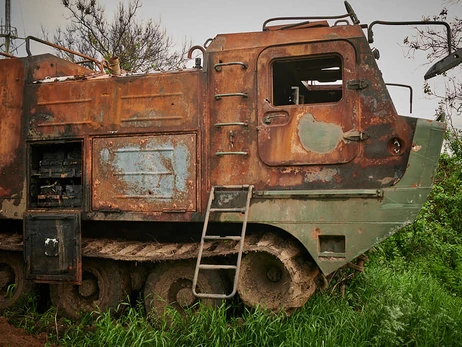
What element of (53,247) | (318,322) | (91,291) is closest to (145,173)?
(53,247)

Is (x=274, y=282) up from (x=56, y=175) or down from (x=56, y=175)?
down

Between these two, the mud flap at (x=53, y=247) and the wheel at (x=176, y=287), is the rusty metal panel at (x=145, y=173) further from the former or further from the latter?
the wheel at (x=176, y=287)

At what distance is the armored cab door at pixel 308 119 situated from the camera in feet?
18.2

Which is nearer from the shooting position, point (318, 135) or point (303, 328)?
point (303, 328)

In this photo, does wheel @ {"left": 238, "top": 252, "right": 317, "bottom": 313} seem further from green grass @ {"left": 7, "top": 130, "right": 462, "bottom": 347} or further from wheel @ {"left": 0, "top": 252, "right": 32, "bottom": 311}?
wheel @ {"left": 0, "top": 252, "right": 32, "bottom": 311}

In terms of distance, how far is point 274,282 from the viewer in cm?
575

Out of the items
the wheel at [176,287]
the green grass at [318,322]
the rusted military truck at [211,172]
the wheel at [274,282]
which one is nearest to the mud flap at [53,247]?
the rusted military truck at [211,172]

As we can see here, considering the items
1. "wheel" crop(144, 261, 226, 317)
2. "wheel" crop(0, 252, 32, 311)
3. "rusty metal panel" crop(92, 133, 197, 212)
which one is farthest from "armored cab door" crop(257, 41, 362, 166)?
"wheel" crop(0, 252, 32, 311)

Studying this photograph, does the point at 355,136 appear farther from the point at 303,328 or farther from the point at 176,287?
the point at 176,287

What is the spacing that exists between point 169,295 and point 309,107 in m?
2.88

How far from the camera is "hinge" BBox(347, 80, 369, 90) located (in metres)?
5.50

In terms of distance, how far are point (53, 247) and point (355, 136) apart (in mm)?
3934

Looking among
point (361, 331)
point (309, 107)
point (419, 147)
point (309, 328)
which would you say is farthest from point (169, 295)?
point (419, 147)

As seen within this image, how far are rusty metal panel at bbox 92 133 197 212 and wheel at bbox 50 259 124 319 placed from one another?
838mm
